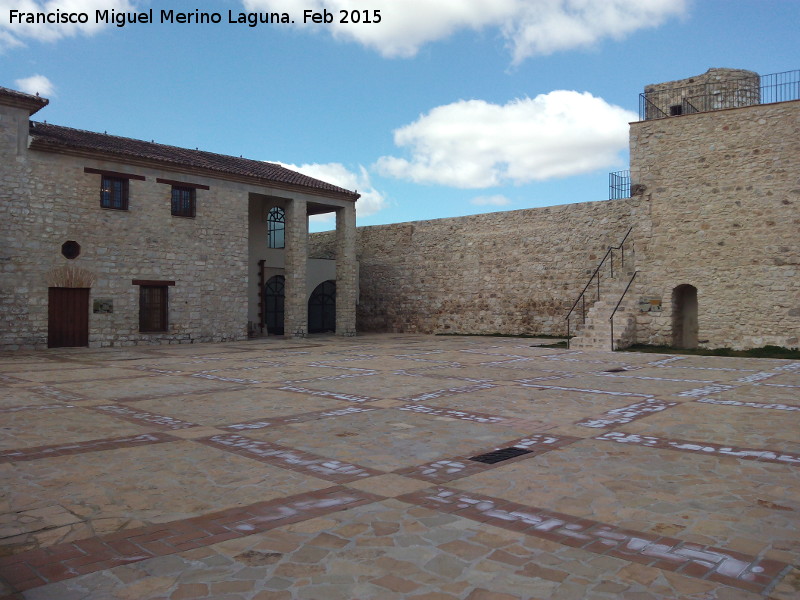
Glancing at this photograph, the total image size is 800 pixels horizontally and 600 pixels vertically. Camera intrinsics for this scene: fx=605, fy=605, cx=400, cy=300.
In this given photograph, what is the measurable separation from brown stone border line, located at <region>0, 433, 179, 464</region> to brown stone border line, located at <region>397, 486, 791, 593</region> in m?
2.95

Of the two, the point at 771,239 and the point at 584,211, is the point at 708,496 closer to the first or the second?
the point at 771,239

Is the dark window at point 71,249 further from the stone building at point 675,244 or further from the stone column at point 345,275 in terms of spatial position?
the stone building at point 675,244

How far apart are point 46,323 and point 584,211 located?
16524 millimetres

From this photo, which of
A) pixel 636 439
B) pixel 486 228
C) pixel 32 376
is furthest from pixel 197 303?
pixel 636 439

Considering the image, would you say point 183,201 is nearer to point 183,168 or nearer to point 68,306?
point 183,168

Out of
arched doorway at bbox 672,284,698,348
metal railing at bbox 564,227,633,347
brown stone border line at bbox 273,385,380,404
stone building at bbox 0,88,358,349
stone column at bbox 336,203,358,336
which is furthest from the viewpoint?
stone column at bbox 336,203,358,336

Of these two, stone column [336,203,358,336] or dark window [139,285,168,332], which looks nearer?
dark window [139,285,168,332]

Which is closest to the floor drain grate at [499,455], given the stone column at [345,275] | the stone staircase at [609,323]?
the stone staircase at [609,323]

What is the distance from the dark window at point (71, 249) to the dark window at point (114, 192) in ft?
4.65

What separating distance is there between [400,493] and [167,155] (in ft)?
58.5

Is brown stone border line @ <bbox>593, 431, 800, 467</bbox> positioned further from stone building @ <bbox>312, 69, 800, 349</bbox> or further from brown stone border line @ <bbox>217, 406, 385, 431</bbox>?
stone building @ <bbox>312, 69, 800, 349</bbox>

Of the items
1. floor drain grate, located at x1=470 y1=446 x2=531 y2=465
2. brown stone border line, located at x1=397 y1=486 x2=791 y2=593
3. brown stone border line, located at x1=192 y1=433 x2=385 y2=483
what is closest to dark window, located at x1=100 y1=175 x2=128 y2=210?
brown stone border line, located at x1=192 y1=433 x2=385 y2=483

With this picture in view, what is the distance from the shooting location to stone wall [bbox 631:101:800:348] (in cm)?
1516

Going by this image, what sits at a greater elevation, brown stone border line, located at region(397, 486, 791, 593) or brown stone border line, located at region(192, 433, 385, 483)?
brown stone border line, located at region(192, 433, 385, 483)
